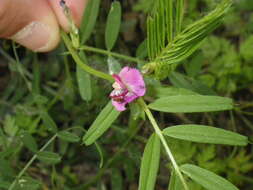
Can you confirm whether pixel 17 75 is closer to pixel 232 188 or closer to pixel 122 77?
pixel 122 77

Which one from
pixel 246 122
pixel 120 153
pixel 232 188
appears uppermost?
pixel 232 188

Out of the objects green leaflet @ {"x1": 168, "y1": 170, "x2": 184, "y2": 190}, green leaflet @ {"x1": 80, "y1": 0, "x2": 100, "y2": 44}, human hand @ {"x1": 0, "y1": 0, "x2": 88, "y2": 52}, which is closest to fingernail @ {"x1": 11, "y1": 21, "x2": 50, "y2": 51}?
human hand @ {"x1": 0, "y1": 0, "x2": 88, "y2": 52}

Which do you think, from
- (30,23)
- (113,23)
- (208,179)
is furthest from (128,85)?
(30,23)

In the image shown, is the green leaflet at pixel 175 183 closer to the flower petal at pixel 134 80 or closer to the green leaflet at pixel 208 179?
the green leaflet at pixel 208 179

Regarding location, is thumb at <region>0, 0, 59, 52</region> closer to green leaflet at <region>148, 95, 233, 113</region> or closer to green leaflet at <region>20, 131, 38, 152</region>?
green leaflet at <region>20, 131, 38, 152</region>

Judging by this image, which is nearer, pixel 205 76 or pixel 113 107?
pixel 113 107

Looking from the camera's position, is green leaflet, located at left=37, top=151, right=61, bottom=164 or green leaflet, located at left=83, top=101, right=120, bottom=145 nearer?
green leaflet, located at left=83, top=101, right=120, bottom=145

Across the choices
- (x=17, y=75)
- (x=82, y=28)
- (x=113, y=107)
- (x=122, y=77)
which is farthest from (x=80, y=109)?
(x=122, y=77)

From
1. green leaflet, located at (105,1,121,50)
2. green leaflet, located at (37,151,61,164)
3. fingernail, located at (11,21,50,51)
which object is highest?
fingernail, located at (11,21,50,51)
